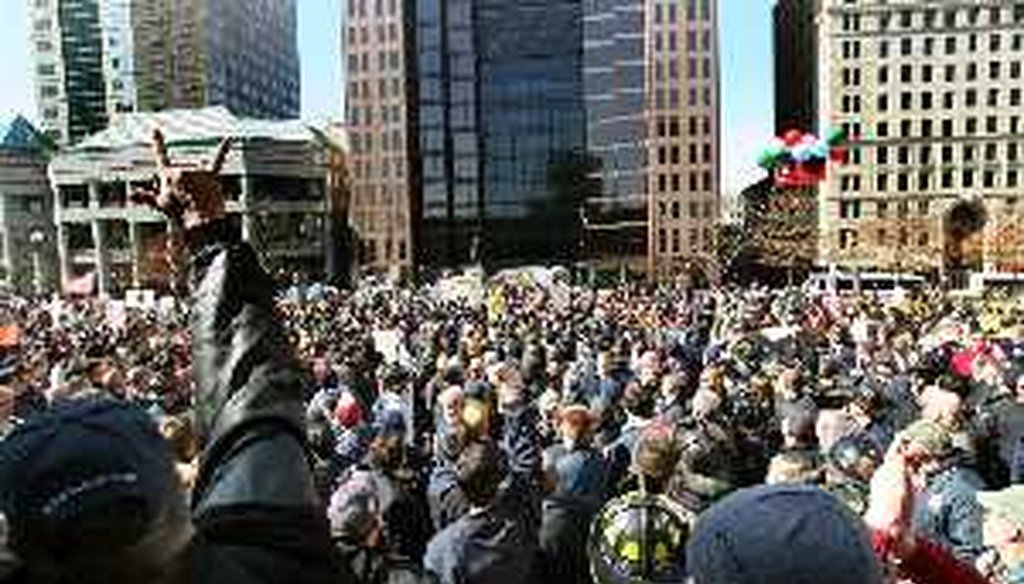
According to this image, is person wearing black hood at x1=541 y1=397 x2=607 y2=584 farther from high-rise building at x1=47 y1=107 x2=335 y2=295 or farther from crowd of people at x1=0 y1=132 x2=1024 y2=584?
high-rise building at x1=47 y1=107 x2=335 y2=295

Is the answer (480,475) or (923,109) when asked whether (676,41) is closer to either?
(923,109)

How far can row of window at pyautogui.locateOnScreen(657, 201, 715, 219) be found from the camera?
126 metres

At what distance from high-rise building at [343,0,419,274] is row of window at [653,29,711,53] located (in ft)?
77.7

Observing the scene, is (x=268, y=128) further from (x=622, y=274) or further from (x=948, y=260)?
(x=948, y=260)

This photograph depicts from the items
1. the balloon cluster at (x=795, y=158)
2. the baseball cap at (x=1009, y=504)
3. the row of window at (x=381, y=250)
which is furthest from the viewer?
the row of window at (x=381, y=250)

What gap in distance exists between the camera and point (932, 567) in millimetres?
3479

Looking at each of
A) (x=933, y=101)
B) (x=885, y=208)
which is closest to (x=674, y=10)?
(x=933, y=101)

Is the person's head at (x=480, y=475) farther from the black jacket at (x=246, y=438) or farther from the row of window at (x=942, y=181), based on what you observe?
the row of window at (x=942, y=181)

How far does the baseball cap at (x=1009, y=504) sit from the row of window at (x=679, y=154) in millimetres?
122127

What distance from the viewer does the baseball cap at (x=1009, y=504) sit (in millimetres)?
5574

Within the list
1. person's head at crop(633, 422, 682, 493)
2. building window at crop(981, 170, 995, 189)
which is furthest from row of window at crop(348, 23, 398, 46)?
person's head at crop(633, 422, 682, 493)

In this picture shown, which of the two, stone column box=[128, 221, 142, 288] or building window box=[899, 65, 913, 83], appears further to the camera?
building window box=[899, 65, 913, 83]

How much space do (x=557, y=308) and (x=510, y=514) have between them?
2823cm

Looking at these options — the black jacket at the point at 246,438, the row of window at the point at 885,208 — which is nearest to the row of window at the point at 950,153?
the row of window at the point at 885,208
